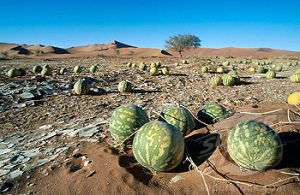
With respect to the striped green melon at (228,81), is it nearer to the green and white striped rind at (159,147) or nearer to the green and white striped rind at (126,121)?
the green and white striped rind at (126,121)

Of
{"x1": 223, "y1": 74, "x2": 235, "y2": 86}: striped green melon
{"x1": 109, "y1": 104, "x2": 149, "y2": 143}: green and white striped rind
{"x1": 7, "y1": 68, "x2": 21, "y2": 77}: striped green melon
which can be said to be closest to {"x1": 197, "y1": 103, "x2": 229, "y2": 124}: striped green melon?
{"x1": 109, "y1": 104, "x2": 149, "y2": 143}: green and white striped rind

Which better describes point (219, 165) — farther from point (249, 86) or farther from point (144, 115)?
point (249, 86)

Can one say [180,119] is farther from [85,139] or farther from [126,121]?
[85,139]

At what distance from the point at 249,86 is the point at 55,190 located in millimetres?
8964

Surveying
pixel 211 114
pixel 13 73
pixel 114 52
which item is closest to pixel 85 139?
pixel 211 114

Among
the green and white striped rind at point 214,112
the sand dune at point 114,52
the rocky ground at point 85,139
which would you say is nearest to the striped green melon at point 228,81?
the rocky ground at point 85,139

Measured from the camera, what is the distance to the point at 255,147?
3.43 meters

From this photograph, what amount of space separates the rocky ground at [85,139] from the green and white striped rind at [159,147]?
0.71 feet

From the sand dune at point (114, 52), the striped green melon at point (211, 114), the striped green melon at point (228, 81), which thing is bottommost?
the sand dune at point (114, 52)

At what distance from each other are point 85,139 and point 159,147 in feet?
7.05

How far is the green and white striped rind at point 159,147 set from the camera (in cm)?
360

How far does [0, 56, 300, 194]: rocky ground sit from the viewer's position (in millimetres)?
3662

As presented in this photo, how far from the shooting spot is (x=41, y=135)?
18.9ft

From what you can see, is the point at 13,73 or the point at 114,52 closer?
the point at 13,73
